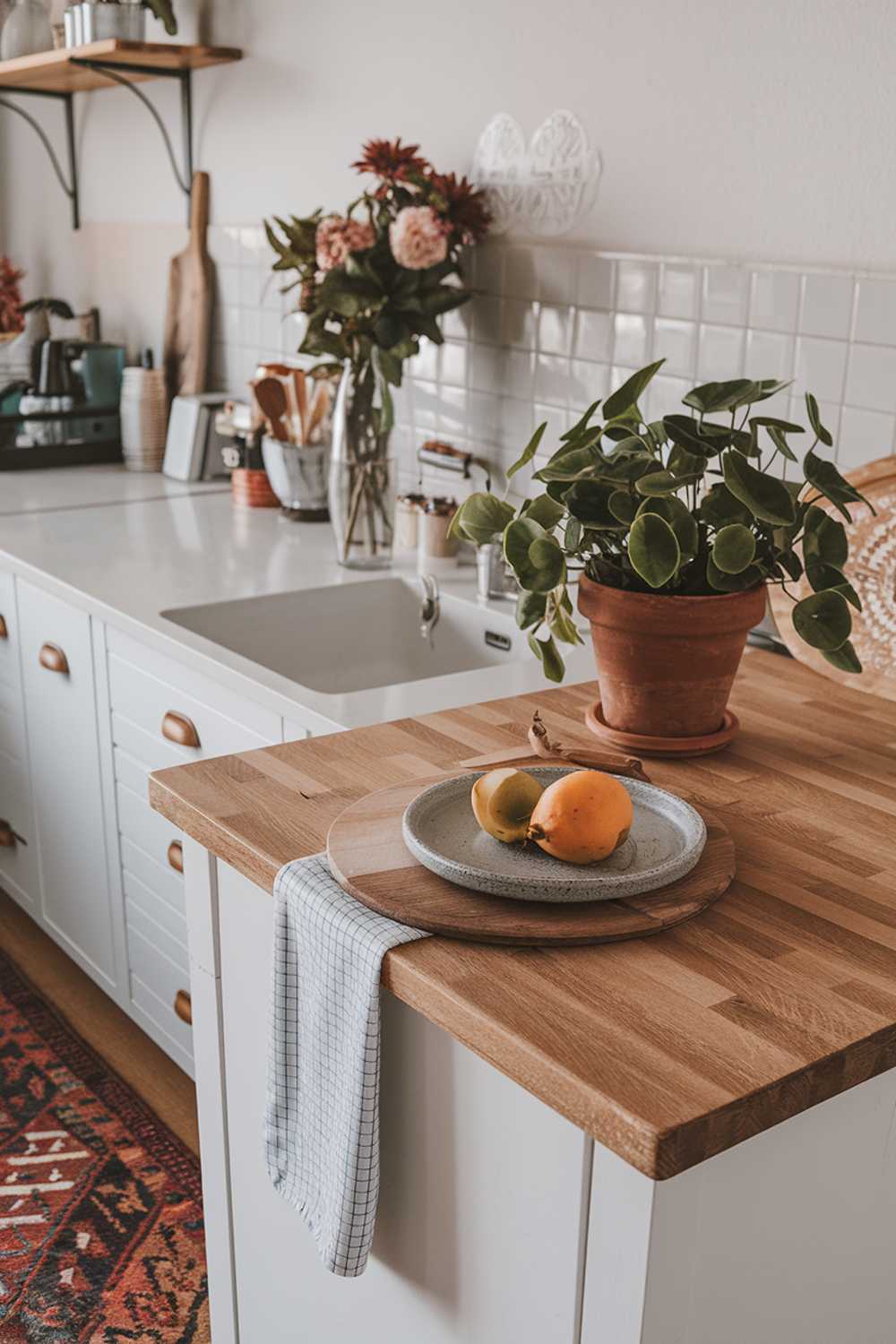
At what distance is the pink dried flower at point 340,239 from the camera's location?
6.95ft

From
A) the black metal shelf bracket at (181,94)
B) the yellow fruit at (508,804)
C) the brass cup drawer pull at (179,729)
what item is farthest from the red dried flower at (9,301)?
the yellow fruit at (508,804)

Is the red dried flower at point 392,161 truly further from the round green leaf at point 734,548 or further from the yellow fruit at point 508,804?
the yellow fruit at point 508,804

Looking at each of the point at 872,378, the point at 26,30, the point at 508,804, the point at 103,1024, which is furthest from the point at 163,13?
the point at 508,804

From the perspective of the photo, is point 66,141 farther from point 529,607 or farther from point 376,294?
point 529,607

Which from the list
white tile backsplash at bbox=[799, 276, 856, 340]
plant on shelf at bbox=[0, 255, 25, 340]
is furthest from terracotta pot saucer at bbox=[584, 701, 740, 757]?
plant on shelf at bbox=[0, 255, 25, 340]

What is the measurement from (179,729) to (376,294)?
0.78 metres

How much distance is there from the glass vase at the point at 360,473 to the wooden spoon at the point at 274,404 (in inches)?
12.3

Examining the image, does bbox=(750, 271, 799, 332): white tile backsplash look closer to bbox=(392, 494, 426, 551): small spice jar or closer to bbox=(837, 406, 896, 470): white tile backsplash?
bbox=(837, 406, 896, 470): white tile backsplash

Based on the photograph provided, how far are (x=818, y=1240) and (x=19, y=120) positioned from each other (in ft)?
12.0

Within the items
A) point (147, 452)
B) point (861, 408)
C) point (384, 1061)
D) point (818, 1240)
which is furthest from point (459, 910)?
point (147, 452)

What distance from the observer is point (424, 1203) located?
1054mm

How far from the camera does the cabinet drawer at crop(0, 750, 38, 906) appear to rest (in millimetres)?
2533

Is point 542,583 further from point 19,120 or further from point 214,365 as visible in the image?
point 19,120

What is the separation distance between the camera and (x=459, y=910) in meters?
0.99
